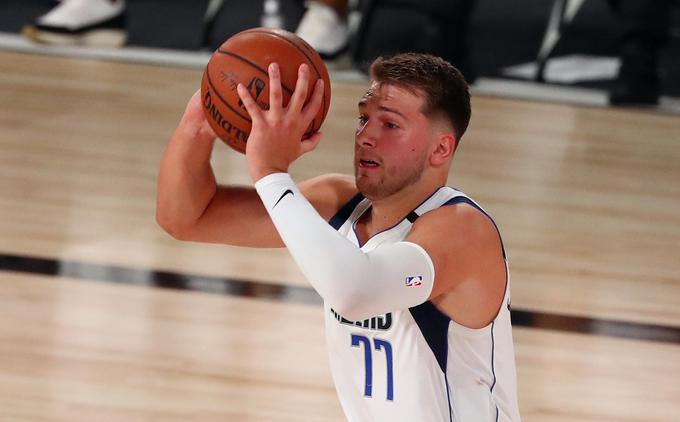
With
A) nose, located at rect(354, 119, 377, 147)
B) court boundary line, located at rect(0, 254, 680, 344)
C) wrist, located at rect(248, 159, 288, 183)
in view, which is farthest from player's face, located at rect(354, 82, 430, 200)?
court boundary line, located at rect(0, 254, 680, 344)

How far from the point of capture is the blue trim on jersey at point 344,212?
97.6 inches

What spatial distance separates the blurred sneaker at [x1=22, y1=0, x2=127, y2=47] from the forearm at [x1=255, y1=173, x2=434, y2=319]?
6.27 m

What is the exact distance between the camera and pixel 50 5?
909 centimetres

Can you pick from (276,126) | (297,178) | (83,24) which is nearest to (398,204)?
(276,126)

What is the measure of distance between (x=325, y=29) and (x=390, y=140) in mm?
5533

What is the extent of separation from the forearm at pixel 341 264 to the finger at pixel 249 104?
12 cm

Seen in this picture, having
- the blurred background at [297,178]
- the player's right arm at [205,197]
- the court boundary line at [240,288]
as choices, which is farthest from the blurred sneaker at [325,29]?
the player's right arm at [205,197]

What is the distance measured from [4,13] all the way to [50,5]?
34cm

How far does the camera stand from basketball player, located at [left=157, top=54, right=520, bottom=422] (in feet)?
6.78

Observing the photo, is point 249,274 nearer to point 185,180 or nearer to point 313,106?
point 185,180

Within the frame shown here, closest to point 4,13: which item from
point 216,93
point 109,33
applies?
point 109,33

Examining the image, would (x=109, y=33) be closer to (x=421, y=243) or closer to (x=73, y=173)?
(x=73, y=173)

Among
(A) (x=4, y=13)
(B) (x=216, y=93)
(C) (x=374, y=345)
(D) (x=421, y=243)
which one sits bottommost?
(A) (x=4, y=13)

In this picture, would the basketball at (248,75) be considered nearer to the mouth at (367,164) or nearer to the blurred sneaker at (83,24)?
the mouth at (367,164)
